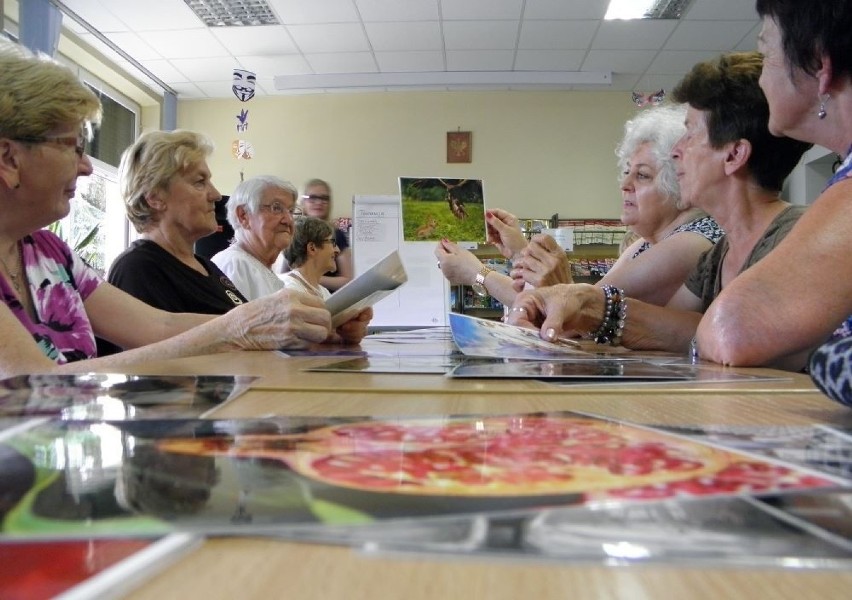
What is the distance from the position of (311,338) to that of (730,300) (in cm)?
67

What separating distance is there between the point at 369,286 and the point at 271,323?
200 mm

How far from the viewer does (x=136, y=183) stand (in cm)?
202

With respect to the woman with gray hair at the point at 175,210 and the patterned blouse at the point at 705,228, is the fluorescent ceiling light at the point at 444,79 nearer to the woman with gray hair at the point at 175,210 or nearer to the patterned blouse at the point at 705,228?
the woman with gray hair at the point at 175,210

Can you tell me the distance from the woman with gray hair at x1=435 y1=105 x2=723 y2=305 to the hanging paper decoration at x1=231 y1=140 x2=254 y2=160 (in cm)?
400

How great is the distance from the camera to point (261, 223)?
3.00 metres

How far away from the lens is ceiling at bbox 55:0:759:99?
13.6 feet

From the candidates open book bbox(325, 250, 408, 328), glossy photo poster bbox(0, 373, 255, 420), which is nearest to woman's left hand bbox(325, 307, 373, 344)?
open book bbox(325, 250, 408, 328)

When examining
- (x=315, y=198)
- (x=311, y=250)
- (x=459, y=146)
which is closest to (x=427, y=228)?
(x=311, y=250)

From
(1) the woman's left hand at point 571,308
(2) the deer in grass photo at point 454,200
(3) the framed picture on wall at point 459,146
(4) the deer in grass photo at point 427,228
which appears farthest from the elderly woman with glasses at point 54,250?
(3) the framed picture on wall at point 459,146

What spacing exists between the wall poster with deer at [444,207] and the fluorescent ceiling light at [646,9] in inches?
109

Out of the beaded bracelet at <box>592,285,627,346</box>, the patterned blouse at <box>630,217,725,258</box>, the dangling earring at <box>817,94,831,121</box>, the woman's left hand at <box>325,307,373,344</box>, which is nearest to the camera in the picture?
the dangling earring at <box>817,94,831,121</box>

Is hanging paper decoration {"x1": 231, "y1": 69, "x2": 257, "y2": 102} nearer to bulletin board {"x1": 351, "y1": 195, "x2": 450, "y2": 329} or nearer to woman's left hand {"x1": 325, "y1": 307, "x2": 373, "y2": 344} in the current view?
bulletin board {"x1": 351, "y1": 195, "x2": 450, "y2": 329}

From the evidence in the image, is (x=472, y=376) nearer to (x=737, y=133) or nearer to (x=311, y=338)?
(x=311, y=338)

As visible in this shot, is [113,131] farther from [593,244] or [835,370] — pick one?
[835,370]
